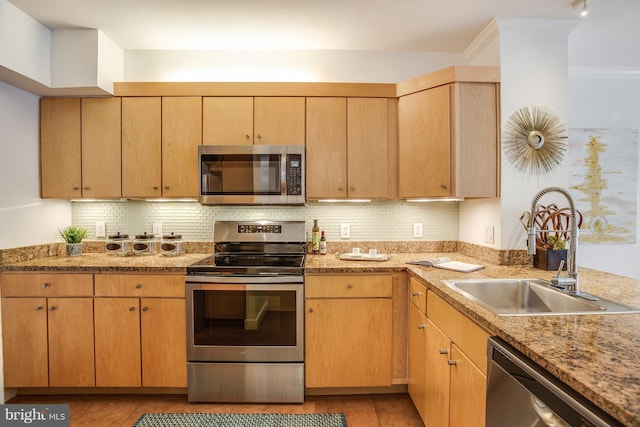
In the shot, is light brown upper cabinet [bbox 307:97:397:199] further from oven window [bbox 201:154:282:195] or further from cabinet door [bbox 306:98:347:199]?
oven window [bbox 201:154:282:195]

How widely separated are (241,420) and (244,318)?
58cm

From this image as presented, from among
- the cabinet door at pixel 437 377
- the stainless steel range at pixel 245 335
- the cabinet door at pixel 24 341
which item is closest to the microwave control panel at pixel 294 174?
the stainless steel range at pixel 245 335

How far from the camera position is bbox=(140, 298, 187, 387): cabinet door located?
210cm

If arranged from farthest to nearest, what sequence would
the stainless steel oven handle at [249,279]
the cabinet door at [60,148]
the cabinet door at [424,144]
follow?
the cabinet door at [60,148]
the cabinet door at [424,144]
the stainless steel oven handle at [249,279]

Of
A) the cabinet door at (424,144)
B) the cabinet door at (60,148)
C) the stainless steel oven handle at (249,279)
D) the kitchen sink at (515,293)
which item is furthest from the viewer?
the cabinet door at (60,148)

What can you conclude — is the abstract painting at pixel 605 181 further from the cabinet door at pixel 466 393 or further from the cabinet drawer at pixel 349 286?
the cabinet door at pixel 466 393

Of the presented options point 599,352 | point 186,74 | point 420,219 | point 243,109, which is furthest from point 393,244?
point 186,74

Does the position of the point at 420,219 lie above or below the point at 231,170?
below

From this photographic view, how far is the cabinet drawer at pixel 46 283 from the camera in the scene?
6.90ft

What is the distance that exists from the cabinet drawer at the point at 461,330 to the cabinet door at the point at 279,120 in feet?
4.82

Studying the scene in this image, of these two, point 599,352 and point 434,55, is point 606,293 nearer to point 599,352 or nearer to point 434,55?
point 599,352

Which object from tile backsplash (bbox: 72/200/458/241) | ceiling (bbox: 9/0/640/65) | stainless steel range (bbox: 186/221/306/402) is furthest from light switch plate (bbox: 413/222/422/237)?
ceiling (bbox: 9/0/640/65)

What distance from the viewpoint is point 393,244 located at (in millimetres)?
2695

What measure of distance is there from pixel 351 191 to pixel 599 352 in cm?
174
